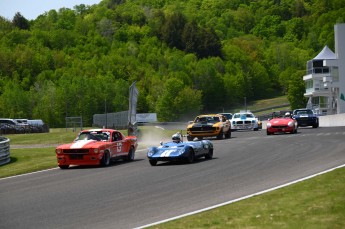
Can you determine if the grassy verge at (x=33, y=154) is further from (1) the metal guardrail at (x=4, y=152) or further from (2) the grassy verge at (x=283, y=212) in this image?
(2) the grassy verge at (x=283, y=212)

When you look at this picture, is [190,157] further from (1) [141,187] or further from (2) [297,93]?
(2) [297,93]

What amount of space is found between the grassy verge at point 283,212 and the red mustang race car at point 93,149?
1160 centimetres

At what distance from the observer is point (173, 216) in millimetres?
12758

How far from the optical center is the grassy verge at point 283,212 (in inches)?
428

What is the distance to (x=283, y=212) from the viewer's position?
1183cm

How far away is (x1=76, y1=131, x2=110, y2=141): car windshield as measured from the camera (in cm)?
2633

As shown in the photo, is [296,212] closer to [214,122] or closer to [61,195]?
[61,195]

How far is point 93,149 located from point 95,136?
1450 mm

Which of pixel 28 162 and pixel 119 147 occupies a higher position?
pixel 119 147

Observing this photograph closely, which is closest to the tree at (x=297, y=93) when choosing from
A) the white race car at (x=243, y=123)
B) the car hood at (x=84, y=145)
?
the white race car at (x=243, y=123)

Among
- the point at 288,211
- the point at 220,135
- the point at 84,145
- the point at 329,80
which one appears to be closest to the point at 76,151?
the point at 84,145

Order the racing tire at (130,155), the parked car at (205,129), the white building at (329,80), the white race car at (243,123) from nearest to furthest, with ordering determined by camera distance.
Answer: the racing tire at (130,155) → the parked car at (205,129) → the white race car at (243,123) → the white building at (329,80)

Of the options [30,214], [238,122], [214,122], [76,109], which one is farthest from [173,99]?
[30,214]

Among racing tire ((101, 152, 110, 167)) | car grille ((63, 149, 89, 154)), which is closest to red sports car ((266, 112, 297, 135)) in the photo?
racing tire ((101, 152, 110, 167))
